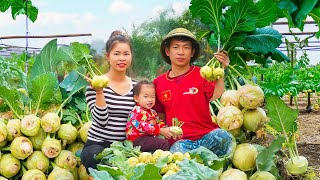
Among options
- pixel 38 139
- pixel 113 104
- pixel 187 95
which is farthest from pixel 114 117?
pixel 38 139

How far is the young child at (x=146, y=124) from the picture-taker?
305cm

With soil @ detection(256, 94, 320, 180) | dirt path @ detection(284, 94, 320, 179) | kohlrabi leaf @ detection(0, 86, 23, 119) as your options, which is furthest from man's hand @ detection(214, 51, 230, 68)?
kohlrabi leaf @ detection(0, 86, 23, 119)

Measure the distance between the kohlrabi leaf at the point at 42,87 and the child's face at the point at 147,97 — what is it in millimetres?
887

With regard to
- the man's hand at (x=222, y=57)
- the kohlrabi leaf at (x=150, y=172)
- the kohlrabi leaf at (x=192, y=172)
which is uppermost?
the man's hand at (x=222, y=57)

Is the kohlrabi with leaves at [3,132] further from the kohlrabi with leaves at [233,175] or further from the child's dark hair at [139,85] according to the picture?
the kohlrabi with leaves at [233,175]

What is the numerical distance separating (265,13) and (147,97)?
92 centimetres

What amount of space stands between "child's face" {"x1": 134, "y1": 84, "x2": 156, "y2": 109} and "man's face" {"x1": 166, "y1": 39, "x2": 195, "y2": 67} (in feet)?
0.82

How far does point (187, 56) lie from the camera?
3.22 m

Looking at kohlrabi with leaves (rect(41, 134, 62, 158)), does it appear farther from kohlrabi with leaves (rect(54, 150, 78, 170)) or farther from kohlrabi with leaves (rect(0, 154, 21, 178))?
kohlrabi with leaves (rect(0, 154, 21, 178))

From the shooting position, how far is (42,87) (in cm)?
371

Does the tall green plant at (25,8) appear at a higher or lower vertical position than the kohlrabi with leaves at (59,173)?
higher

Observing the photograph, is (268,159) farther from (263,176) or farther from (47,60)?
(47,60)

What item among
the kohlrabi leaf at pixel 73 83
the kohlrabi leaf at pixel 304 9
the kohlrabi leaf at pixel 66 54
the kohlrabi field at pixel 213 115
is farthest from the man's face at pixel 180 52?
the kohlrabi leaf at pixel 304 9

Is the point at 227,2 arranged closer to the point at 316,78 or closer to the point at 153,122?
the point at 153,122
